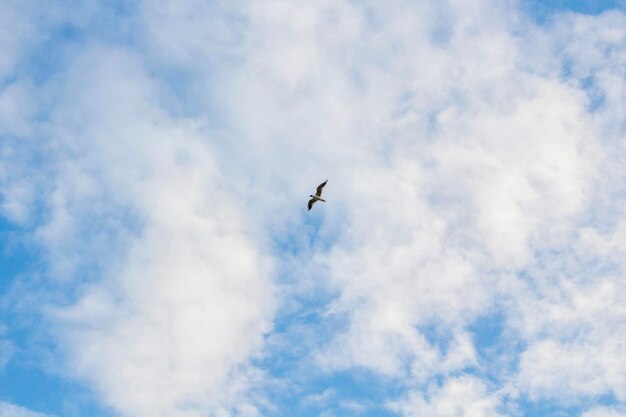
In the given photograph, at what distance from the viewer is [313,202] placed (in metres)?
193
